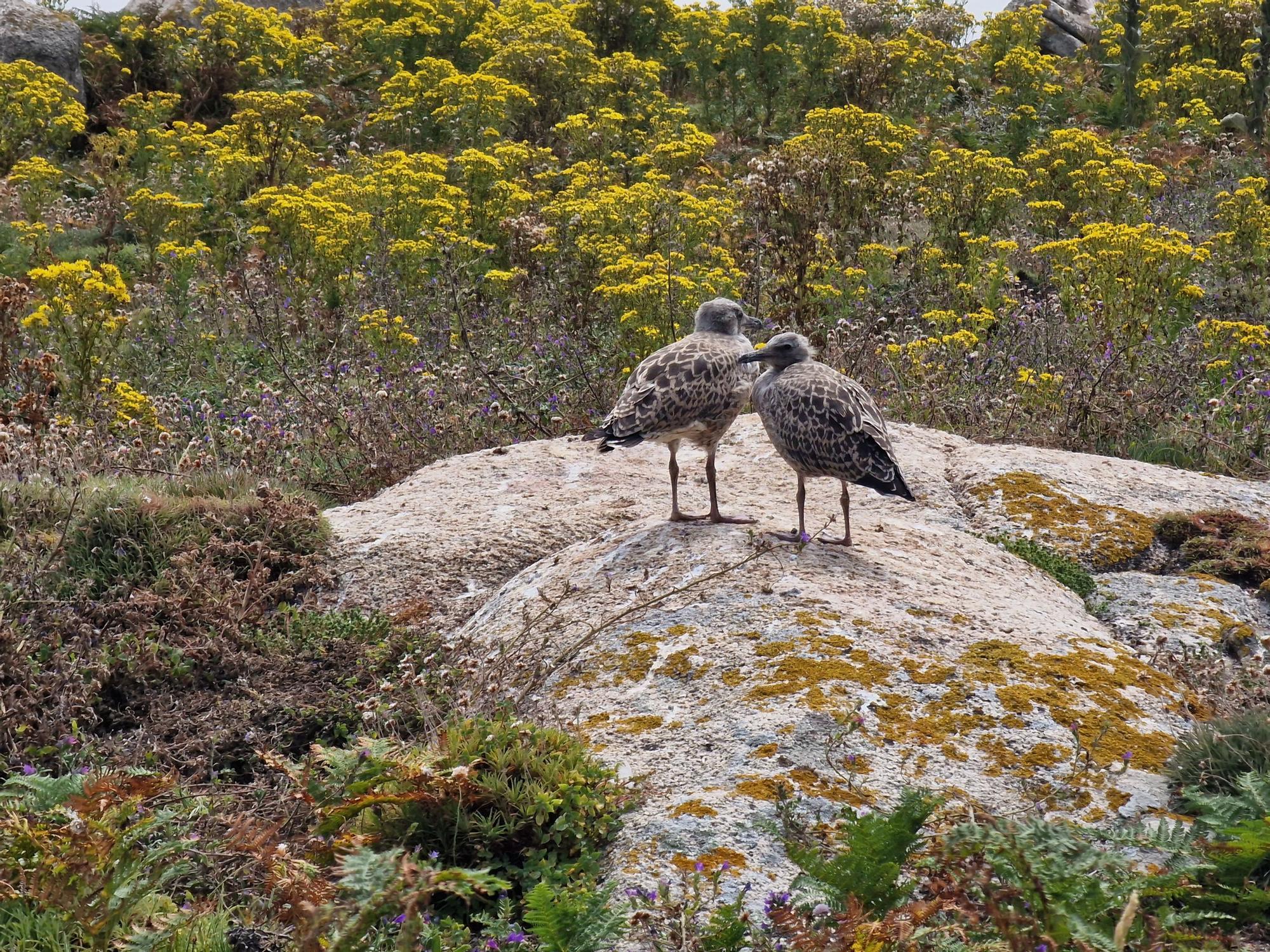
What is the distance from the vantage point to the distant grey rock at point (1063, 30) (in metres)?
27.4

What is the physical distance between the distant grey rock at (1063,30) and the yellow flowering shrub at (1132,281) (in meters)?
19.7

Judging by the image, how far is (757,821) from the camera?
3.51 metres

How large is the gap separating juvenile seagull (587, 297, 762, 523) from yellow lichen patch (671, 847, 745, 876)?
2414 mm

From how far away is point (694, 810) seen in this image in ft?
12.1

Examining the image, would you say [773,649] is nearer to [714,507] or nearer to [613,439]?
[714,507]

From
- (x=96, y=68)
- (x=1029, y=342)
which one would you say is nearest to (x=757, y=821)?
(x=1029, y=342)

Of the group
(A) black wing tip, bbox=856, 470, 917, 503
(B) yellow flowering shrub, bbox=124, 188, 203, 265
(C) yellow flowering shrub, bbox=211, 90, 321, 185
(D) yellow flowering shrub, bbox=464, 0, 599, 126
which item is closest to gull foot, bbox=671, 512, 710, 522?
(A) black wing tip, bbox=856, 470, 917, 503

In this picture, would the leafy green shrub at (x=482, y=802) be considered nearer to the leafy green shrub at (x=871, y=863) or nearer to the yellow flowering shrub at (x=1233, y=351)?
the leafy green shrub at (x=871, y=863)

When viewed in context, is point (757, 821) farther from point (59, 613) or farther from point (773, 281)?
point (773, 281)

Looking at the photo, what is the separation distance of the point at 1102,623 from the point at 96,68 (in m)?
22.5

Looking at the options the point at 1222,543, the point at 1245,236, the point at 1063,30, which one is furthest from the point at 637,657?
the point at 1063,30

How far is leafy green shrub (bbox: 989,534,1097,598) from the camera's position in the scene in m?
5.81

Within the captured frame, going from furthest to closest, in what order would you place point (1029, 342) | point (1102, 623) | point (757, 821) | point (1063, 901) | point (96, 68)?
point (96, 68), point (1029, 342), point (1102, 623), point (757, 821), point (1063, 901)

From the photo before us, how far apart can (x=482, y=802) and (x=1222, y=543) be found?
4.31 meters
